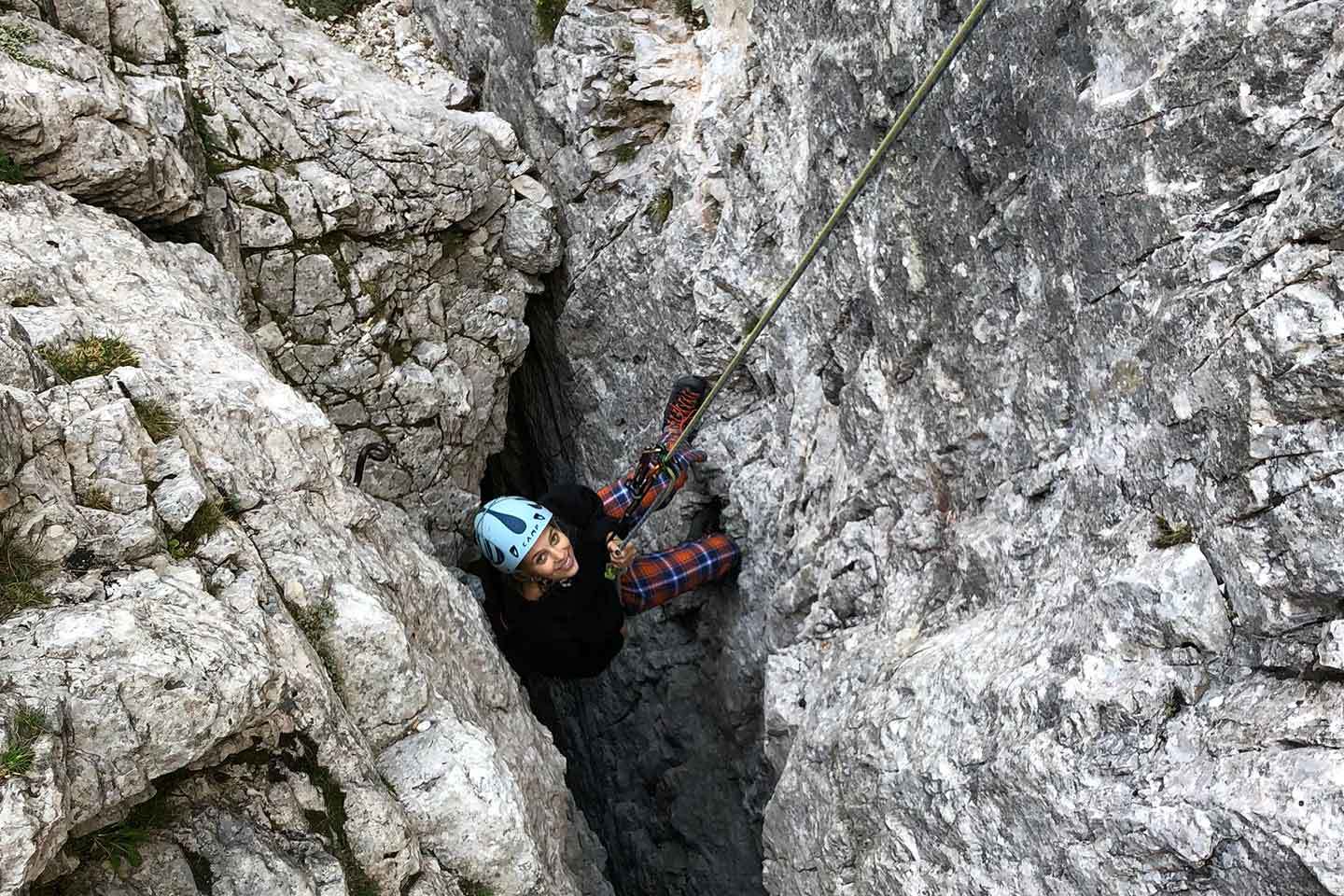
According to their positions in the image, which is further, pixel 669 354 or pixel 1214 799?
pixel 669 354

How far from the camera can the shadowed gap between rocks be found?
1025 centimetres

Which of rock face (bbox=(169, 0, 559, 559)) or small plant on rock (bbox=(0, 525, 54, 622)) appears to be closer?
small plant on rock (bbox=(0, 525, 54, 622))

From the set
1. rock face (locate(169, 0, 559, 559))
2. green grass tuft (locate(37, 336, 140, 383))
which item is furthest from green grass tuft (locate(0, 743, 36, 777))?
rock face (locate(169, 0, 559, 559))

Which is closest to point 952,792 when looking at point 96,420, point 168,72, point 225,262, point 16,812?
point 16,812

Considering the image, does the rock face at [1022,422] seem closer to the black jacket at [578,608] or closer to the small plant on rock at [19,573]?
the black jacket at [578,608]

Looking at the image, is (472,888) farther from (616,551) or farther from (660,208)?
(660,208)

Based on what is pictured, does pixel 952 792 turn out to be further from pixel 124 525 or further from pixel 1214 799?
pixel 124 525

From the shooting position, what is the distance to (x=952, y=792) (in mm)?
5484

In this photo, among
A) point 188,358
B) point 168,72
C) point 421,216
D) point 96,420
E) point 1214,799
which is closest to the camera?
point 1214,799

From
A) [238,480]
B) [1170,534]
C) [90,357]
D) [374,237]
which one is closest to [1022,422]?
[1170,534]

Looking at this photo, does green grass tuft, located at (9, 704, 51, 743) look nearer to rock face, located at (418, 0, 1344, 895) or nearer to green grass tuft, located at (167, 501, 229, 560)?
green grass tuft, located at (167, 501, 229, 560)

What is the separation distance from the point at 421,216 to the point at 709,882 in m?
8.67

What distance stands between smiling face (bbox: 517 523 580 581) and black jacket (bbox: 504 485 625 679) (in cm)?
33

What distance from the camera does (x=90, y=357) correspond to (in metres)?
5.68
